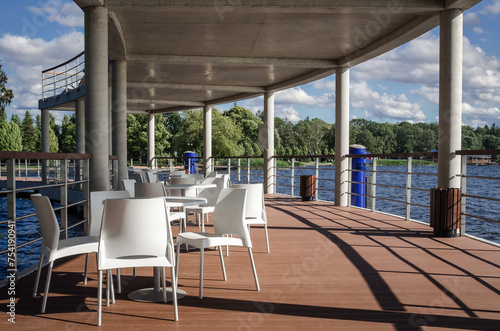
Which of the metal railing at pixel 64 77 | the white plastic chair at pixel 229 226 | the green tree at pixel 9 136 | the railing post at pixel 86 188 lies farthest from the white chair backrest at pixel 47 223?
the green tree at pixel 9 136

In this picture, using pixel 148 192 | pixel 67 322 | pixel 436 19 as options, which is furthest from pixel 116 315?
pixel 436 19

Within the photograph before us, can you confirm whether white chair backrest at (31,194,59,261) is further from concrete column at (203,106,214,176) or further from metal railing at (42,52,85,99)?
concrete column at (203,106,214,176)

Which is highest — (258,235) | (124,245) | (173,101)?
(173,101)

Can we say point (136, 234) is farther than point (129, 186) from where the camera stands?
No

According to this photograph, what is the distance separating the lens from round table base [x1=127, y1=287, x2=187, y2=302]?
334cm

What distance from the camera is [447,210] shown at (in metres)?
5.99

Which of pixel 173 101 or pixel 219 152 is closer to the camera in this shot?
pixel 173 101

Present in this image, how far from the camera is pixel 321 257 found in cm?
482

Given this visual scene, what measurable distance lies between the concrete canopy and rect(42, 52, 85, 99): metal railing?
133 inches

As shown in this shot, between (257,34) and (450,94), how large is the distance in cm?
336

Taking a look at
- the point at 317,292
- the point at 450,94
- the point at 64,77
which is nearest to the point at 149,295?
the point at 317,292

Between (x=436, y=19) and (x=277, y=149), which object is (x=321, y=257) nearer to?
(x=436, y=19)

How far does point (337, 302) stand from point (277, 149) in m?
48.8

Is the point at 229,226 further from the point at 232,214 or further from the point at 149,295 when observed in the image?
the point at 149,295
